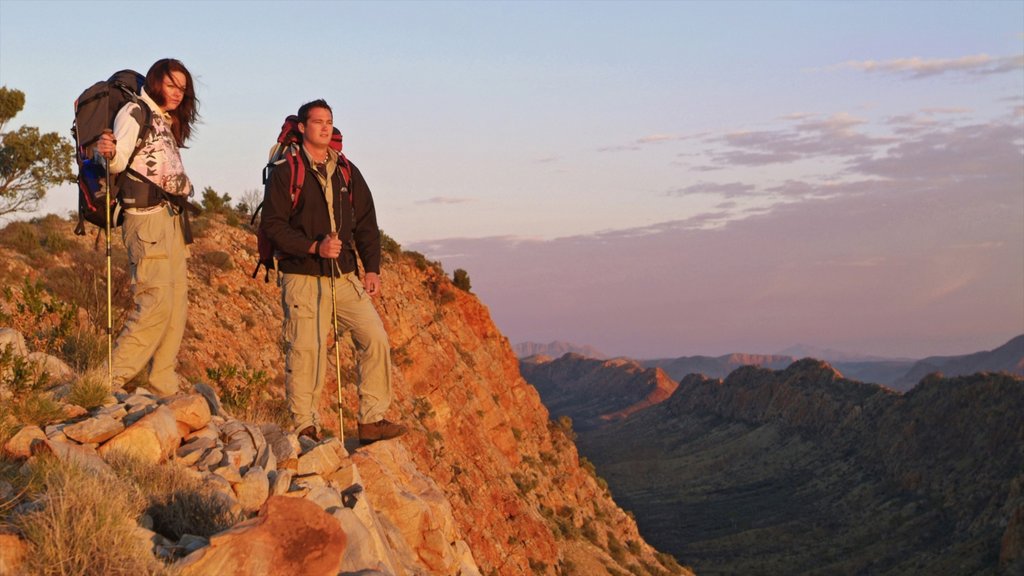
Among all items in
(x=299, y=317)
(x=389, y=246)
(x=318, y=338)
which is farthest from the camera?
(x=389, y=246)

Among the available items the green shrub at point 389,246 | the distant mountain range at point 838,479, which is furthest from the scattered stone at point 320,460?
the distant mountain range at point 838,479

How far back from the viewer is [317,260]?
8.15m

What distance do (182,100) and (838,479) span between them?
8110 centimetres

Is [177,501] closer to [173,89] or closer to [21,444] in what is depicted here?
[21,444]

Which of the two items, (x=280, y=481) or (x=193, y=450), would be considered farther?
(x=193, y=450)

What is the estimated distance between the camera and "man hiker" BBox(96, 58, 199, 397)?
24.5ft

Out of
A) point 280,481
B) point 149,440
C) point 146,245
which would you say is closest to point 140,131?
point 146,245

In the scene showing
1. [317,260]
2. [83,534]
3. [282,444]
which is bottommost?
[282,444]

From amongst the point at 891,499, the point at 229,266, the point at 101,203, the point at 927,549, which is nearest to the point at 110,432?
the point at 101,203

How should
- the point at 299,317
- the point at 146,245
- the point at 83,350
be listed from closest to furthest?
1. the point at 146,245
2. the point at 299,317
3. the point at 83,350

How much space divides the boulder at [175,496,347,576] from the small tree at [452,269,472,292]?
33.4 meters

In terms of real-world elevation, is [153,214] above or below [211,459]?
above

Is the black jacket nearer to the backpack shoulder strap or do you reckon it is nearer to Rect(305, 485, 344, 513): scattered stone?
the backpack shoulder strap

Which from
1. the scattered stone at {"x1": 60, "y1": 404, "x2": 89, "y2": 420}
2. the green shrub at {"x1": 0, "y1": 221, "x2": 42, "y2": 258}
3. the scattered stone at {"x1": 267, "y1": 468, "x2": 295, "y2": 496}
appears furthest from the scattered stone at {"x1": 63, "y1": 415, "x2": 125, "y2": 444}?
the green shrub at {"x1": 0, "y1": 221, "x2": 42, "y2": 258}
